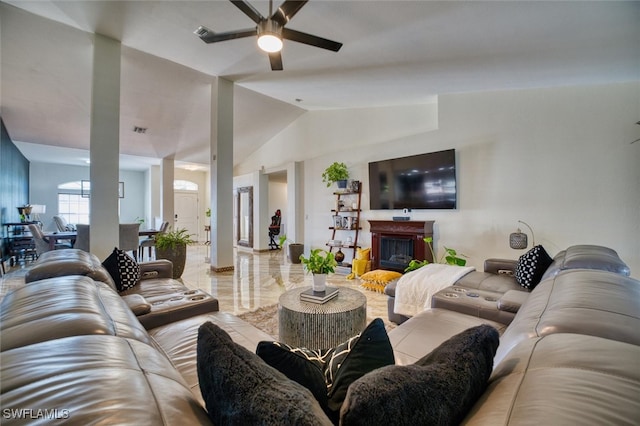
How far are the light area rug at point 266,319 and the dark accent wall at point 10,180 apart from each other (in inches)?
235

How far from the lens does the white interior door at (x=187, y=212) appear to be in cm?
1057

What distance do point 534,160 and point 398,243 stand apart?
2.28 meters

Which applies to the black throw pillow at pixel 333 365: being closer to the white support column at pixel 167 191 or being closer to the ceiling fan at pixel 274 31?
the ceiling fan at pixel 274 31

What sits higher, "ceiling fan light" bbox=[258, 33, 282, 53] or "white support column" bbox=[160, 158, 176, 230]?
"ceiling fan light" bbox=[258, 33, 282, 53]

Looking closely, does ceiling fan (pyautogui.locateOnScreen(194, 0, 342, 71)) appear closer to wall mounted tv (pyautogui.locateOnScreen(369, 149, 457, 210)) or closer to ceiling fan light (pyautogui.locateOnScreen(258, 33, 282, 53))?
ceiling fan light (pyautogui.locateOnScreen(258, 33, 282, 53))

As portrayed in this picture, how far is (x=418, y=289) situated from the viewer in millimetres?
2670

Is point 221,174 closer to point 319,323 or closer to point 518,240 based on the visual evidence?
point 319,323

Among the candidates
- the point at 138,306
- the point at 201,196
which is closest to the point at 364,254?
the point at 138,306

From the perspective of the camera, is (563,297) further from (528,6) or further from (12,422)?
(528,6)

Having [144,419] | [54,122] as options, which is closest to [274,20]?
[144,419]

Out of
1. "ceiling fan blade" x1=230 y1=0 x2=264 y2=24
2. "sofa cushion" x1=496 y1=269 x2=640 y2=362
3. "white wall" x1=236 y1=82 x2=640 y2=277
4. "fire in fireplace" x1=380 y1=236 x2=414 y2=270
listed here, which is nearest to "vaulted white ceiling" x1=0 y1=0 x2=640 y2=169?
"white wall" x1=236 y1=82 x2=640 y2=277

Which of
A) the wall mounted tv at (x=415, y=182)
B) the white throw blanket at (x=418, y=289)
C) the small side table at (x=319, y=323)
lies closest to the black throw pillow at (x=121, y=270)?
the small side table at (x=319, y=323)

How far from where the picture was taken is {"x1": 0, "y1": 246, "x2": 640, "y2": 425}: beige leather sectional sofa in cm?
48

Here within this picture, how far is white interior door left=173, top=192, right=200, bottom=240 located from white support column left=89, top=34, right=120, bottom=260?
6.91 m
